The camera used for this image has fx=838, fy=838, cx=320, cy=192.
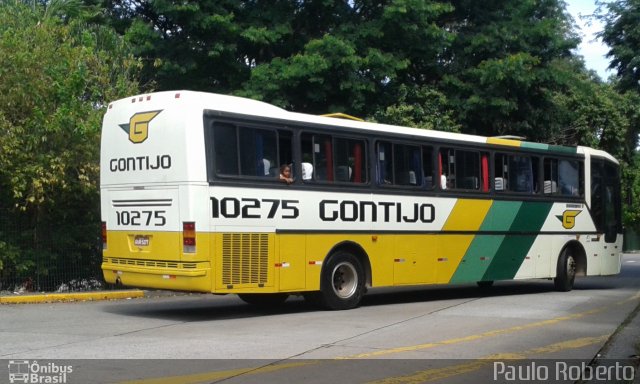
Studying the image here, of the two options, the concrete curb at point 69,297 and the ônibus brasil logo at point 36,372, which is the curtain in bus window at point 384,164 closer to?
the concrete curb at point 69,297

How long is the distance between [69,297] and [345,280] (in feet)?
18.4

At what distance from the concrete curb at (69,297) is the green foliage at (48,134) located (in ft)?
4.29

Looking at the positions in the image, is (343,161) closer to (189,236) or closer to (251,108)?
(251,108)

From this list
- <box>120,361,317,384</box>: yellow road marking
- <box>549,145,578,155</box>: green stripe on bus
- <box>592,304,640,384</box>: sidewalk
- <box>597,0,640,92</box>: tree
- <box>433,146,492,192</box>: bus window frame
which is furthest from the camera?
<box>597,0,640,92</box>: tree

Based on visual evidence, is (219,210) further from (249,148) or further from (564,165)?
(564,165)

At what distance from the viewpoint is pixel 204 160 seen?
1260 centimetres

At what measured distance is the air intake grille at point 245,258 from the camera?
41.9 feet

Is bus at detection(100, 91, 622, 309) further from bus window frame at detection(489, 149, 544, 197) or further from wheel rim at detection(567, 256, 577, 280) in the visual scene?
wheel rim at detection(567, 256, 577, 280)

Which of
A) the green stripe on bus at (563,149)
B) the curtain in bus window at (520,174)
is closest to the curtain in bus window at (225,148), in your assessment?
the curtain in bus window at (520,174)

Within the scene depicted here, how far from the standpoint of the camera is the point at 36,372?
8.45 m

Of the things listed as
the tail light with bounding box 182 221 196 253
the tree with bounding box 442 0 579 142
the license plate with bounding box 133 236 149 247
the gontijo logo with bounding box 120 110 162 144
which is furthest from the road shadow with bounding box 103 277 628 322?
the tree with bounding box 442 0 579 142

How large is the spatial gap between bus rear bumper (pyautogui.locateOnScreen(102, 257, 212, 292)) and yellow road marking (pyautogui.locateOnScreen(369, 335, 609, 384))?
4.63 meters

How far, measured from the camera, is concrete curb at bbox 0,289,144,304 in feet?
52.1

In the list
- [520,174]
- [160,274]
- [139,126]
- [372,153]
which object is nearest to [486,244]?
[520,174]
